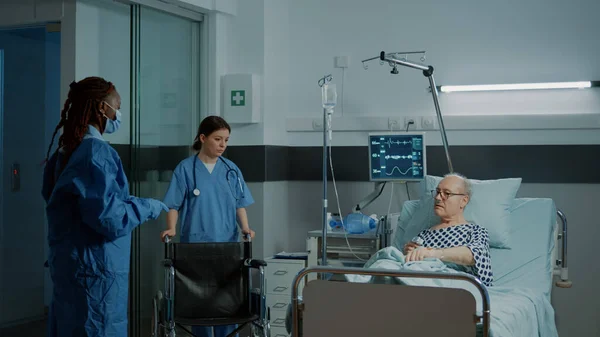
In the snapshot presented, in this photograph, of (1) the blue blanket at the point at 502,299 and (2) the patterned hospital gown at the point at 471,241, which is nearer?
(1) the blue blanket at the point at 502,299

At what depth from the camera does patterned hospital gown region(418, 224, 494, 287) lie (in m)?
3.49

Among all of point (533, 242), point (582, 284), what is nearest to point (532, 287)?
point (533, 242)

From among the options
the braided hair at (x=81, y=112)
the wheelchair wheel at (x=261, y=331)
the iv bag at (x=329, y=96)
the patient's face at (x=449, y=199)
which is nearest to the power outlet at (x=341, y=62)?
the iv bag at (x=329, y=96)

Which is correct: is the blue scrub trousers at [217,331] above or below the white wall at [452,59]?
below

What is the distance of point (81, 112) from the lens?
2.71 meters

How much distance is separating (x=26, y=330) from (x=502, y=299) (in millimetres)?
2909

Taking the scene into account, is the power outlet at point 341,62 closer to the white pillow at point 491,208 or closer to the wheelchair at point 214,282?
the white pillow at point 491,208

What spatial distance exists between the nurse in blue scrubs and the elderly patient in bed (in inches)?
36.6

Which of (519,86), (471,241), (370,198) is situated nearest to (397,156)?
(370,198)

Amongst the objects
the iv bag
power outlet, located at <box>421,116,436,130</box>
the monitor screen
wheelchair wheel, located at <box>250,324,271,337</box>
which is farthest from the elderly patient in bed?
power outlet, located at <box>421,116,436,130</box>

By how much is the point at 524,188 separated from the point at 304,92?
5.37 ft

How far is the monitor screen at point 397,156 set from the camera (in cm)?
447

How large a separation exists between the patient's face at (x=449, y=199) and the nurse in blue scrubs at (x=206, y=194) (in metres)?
1.00

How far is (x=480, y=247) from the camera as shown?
11.6ft
